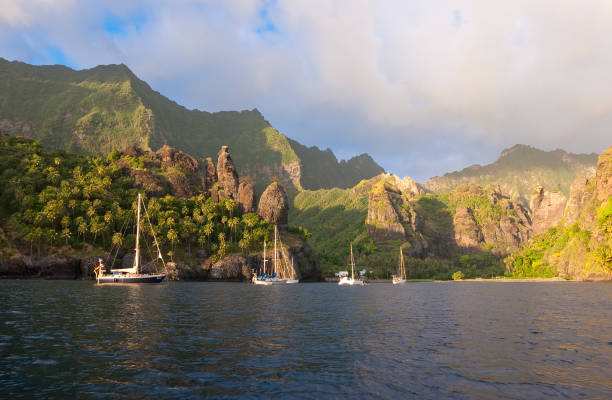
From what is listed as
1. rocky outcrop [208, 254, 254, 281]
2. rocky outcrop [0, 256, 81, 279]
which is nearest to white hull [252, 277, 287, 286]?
rocky outcrop [208, 254, 254, 281]

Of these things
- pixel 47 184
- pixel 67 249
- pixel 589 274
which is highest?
pixel 47 184

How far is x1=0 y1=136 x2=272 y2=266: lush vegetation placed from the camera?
141 m

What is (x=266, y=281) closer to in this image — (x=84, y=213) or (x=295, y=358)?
(x=84, y=213)

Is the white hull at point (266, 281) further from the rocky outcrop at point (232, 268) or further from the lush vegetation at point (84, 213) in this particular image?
the lush vegetation at point (84, 213)

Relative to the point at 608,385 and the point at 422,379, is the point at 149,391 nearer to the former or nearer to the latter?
the point at 422,379

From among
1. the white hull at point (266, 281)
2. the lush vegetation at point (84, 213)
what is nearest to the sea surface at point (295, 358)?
the white hull at point (266, 281)

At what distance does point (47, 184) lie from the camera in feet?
535

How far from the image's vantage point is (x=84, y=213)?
155750 mm

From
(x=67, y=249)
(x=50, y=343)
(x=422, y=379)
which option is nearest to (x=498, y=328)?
(x=422, y=379)

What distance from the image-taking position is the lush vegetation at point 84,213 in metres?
141

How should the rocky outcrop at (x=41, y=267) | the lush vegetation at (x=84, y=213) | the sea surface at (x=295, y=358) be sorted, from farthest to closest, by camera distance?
the lush vegetation at (x=84, y=213) < the rocky outcrop at (x=41, y=267) < the sea surface at (x=295, y=358)

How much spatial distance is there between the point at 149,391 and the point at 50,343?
13.7m

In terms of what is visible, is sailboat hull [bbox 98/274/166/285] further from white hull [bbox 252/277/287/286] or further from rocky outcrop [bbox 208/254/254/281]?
rocky outcrop [bbox 208/254/254/281]

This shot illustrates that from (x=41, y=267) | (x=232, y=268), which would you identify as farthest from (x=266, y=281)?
(x=41, y=267)
